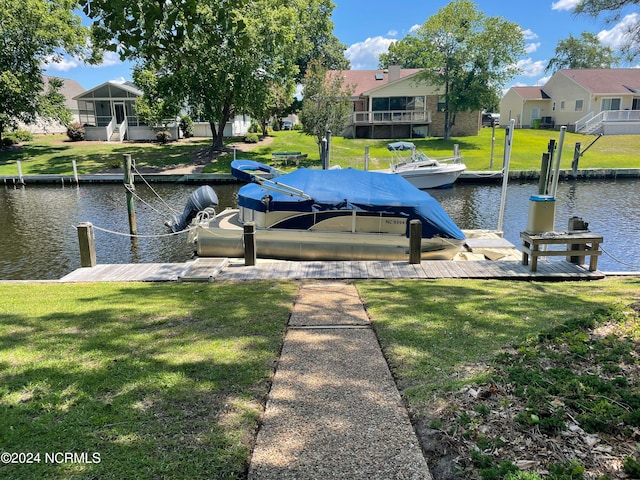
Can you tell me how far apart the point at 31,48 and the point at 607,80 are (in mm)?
53840

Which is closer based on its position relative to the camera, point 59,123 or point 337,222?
point 337,222

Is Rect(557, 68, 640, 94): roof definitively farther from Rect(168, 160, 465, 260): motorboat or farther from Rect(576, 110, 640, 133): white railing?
Rect(168, 160, 465, 260): motorboat

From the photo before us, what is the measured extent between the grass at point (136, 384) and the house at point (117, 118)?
40.7 m

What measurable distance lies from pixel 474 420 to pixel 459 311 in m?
3.13

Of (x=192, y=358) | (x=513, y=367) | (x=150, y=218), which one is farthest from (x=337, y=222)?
(x=150, y=218)

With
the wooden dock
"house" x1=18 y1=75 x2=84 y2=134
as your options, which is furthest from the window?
"house" x1=18 y1=75 x2=84 y2=134

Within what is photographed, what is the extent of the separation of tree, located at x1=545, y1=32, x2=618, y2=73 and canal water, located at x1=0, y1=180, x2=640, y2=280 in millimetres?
57819

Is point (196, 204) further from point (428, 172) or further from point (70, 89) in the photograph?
point (70, 89)

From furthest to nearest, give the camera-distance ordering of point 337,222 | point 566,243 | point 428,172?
1. point 428,172
2. point 337,222
3. point 566,243

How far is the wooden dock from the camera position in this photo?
9734 mm

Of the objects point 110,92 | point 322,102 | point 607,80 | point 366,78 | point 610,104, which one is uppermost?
point 366,78

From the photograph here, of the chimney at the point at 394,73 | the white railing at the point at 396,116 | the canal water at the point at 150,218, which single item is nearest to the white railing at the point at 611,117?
the white railing at the point at 396,116

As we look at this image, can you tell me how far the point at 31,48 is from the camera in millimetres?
36062

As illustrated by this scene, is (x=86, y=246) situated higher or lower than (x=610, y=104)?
lower
